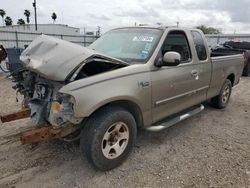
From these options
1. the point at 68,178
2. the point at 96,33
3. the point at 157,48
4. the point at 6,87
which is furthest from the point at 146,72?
the point at 96,33

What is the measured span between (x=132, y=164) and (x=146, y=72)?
1.33m

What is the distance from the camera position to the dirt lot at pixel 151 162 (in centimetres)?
321

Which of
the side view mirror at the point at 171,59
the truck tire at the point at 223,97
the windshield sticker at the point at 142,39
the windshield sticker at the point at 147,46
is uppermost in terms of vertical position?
the windshield sticker at the point at 142,39

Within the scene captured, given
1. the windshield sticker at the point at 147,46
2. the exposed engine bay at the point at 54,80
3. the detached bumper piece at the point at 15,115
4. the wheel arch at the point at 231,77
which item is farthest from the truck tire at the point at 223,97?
the detached bumper piece at the point at 15,115

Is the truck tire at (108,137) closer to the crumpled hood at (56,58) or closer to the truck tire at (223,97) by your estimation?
the crumpled hood at (56,58)

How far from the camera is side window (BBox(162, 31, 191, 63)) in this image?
423 cm

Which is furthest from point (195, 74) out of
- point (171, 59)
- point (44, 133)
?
point (44, 133)

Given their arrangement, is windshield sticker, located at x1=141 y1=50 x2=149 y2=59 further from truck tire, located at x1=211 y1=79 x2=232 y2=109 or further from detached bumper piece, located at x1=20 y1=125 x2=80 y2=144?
truck tire, located at x1=211 y1=79 x2=232 y2=109

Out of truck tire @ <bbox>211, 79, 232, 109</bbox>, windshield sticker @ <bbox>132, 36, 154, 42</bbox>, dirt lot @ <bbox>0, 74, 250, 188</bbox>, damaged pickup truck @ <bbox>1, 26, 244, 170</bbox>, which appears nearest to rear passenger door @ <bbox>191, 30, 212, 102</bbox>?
damaged pickup truck @ <bbox>1, 26, 244, 170</bbox>

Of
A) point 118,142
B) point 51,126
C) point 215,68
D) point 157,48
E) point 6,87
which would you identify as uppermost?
point 157,48

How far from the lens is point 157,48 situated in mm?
3861

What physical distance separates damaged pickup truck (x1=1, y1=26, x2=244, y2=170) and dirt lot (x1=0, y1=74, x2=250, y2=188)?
31 cm

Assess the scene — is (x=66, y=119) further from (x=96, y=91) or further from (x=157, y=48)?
(x=157, y=48)

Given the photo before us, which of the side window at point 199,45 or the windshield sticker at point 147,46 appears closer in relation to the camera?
the windshield sticker at point 147,46
